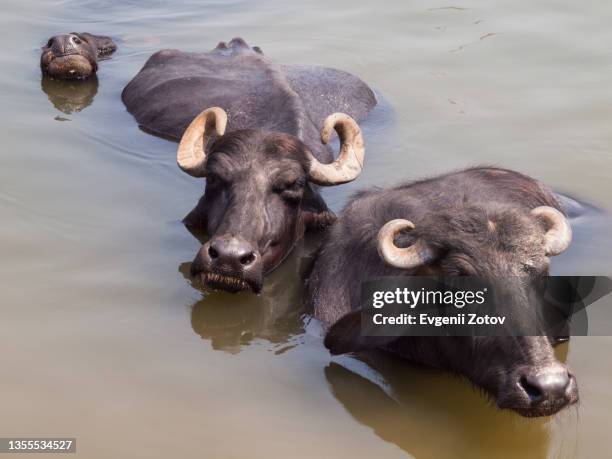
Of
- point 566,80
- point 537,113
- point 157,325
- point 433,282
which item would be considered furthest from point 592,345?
point 566,80

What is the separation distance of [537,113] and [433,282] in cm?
461

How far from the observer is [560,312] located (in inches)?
207

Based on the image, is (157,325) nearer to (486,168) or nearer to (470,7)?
(486,168)

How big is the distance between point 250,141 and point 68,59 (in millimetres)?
3893

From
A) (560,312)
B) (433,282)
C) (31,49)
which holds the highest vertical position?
(433,282)

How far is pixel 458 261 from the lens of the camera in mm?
4699

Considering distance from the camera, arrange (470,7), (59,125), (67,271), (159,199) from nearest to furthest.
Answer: (67,271) < (159,199) < (59,125) < (470,7)

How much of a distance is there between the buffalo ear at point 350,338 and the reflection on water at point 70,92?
463 cm

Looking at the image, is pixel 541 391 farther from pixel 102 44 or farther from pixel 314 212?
pixel 102 44

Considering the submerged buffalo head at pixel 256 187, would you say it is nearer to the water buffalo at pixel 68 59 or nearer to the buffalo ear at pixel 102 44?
the water buffalo at pixel 68 59

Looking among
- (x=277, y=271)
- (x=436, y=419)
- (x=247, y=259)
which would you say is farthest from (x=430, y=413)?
(x=277, y=271)

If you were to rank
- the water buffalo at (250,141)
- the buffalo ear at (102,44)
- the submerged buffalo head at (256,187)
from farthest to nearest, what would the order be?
the buffalo ear at (102,44) < the water buffalo at (250,141) < the submerged buffalo head at (256,187)

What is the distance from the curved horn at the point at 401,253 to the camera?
4781mm

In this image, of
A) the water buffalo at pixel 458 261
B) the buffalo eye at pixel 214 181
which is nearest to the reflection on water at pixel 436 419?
the water buffalo at pixel 458 261
